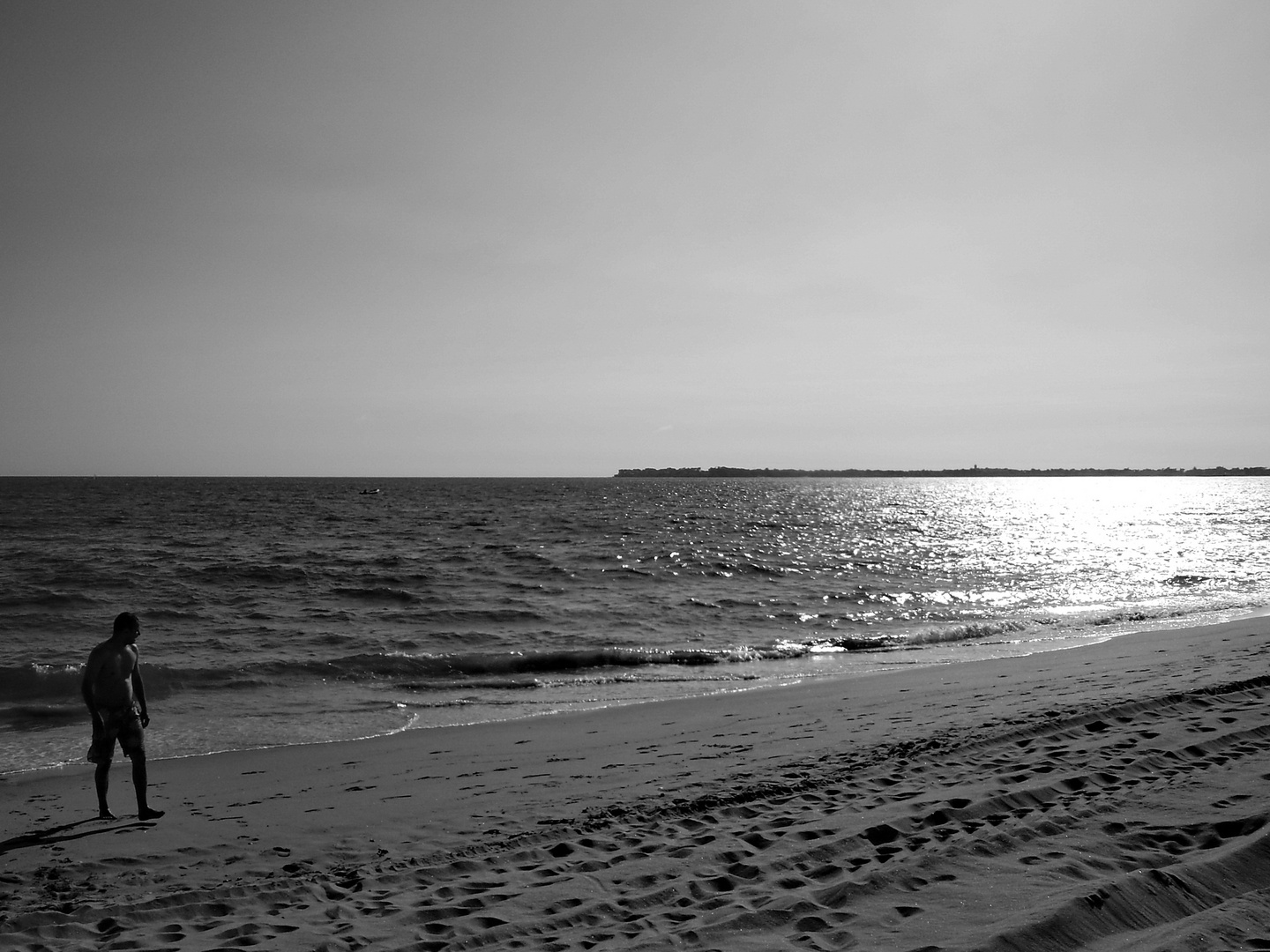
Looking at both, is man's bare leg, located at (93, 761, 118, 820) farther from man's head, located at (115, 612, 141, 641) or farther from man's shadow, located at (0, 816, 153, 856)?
man's head, located at (115, 612, 141, 641)

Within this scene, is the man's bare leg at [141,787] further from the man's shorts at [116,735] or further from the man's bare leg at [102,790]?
the man's bare leg at [102,790]

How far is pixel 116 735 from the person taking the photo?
24.7 ft

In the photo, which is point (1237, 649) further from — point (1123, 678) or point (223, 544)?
point (223, 544)

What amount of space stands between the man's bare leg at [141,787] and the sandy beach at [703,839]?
21 centimetres

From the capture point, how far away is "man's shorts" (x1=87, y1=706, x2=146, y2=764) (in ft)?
24.4

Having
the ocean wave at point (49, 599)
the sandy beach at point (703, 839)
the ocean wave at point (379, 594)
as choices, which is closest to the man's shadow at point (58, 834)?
the sandy beach at point (703, 839)

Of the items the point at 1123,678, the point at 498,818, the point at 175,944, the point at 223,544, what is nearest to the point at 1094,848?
the point at 498,818

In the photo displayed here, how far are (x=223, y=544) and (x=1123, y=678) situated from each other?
3492 cm

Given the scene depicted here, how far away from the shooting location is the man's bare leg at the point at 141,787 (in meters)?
7.37

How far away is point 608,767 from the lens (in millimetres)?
8547

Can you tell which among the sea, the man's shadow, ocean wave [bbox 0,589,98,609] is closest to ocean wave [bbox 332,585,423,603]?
the sea

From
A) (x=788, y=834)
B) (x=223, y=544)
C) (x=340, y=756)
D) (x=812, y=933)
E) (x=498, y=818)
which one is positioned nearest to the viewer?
(x=812, y=933)

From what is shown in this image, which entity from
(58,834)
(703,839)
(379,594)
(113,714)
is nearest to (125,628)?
(113,714)

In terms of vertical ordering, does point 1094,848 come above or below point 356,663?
above
